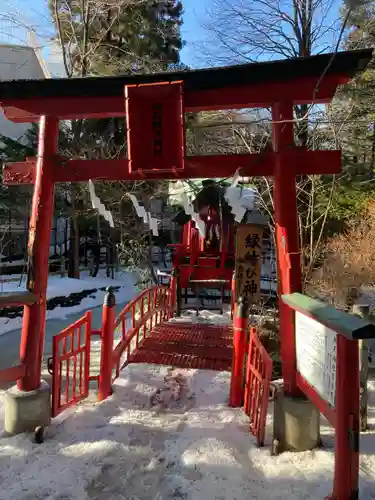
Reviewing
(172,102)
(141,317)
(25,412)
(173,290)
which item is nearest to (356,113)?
(173,290)

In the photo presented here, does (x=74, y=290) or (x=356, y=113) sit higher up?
(x=356, y=113)

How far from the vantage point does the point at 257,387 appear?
4.62 m

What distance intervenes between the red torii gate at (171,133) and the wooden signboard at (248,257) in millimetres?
5794

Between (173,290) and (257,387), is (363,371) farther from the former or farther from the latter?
(173,290)

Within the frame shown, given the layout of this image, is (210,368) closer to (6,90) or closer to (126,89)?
(126,89)

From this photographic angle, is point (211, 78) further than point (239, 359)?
No

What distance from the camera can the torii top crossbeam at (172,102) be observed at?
458cm

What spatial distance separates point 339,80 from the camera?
4.60 metres

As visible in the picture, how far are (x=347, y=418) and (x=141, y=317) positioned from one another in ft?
17.4

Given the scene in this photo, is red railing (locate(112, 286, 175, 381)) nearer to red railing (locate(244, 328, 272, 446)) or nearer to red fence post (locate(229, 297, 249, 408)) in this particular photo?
red fence post (locate(229, 297, 249, 408))

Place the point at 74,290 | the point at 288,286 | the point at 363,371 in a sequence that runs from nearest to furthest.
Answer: the point at 288,286 < the point at 363,371 < the point at 74,290

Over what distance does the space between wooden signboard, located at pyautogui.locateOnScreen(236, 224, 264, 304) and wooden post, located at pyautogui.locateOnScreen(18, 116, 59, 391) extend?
20.4ft

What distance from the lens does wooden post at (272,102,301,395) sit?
173 inches

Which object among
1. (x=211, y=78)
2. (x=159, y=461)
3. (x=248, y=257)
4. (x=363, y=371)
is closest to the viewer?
(x=159, y=461)
